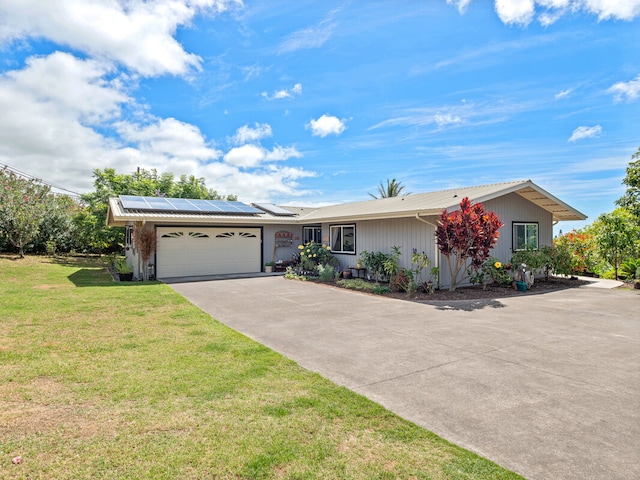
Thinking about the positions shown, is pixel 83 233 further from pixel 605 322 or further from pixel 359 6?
pixel 605 322

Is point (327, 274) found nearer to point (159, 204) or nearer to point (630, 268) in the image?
point (159, 204)

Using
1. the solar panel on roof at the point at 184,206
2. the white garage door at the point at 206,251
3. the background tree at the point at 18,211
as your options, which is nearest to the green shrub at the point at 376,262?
the white garage door at the point at 206,251

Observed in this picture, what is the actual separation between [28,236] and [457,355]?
20.3m

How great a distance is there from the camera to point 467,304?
8727 millimetres

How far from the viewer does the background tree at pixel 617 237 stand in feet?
40.3

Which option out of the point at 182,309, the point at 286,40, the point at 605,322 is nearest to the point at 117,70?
the point at 286,40

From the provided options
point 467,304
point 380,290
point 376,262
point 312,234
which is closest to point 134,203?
point 312,234

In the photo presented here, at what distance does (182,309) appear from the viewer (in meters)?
7.72

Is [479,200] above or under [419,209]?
above

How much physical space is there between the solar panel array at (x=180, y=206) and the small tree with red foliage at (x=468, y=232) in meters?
8.95

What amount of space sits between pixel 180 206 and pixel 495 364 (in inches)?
518

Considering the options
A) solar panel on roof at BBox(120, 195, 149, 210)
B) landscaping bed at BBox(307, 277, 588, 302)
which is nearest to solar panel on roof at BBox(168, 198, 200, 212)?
solar panel on roof at BBox(120, 195, 149, 210)

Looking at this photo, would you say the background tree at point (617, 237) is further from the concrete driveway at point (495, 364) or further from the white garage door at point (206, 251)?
the white garage door at point (206, 251)

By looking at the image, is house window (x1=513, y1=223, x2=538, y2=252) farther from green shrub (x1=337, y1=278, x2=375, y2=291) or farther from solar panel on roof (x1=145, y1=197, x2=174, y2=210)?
solar panel on roof (x1=145, y1=197, x2=174, y2=210)
